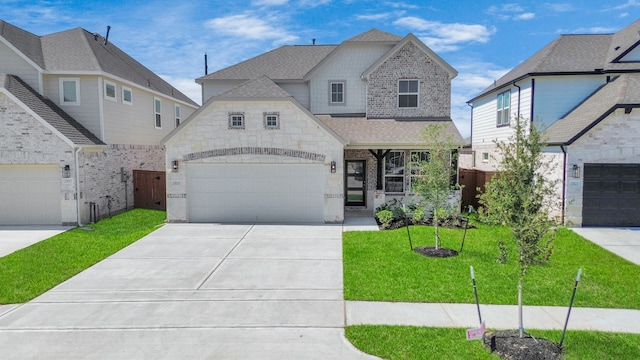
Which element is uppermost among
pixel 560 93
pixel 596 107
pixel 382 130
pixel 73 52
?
pixel 73 52

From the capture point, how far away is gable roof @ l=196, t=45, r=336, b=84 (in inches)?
853

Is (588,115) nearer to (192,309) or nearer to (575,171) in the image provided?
(575,171)

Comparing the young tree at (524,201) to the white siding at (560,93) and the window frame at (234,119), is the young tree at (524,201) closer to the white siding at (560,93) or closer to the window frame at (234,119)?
the window frame at (234,119)

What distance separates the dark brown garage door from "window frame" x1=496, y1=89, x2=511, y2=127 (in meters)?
5.86

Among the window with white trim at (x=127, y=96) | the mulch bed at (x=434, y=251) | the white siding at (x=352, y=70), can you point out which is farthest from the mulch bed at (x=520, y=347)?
the window with white trim at (x=127, y=96)

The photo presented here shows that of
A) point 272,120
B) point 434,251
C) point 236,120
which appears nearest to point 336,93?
point 272,120

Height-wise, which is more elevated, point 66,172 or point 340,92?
point 340,92

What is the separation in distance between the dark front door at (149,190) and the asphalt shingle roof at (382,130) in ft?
27.6

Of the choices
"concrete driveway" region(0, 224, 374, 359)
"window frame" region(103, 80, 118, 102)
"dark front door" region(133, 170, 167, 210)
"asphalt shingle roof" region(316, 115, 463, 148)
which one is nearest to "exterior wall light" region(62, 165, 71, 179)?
"window frame" region(103, 80, 118, 102)

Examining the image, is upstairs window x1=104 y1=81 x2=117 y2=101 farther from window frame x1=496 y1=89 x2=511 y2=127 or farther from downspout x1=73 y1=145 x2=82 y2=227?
window frame x1=496 y1=89 x2=511 y2=127

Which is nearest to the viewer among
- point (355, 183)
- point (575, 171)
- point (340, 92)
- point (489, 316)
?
point (489, 316)

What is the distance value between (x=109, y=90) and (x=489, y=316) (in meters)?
17.8

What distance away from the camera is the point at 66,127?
54.0 feet

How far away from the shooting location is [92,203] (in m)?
17.0
